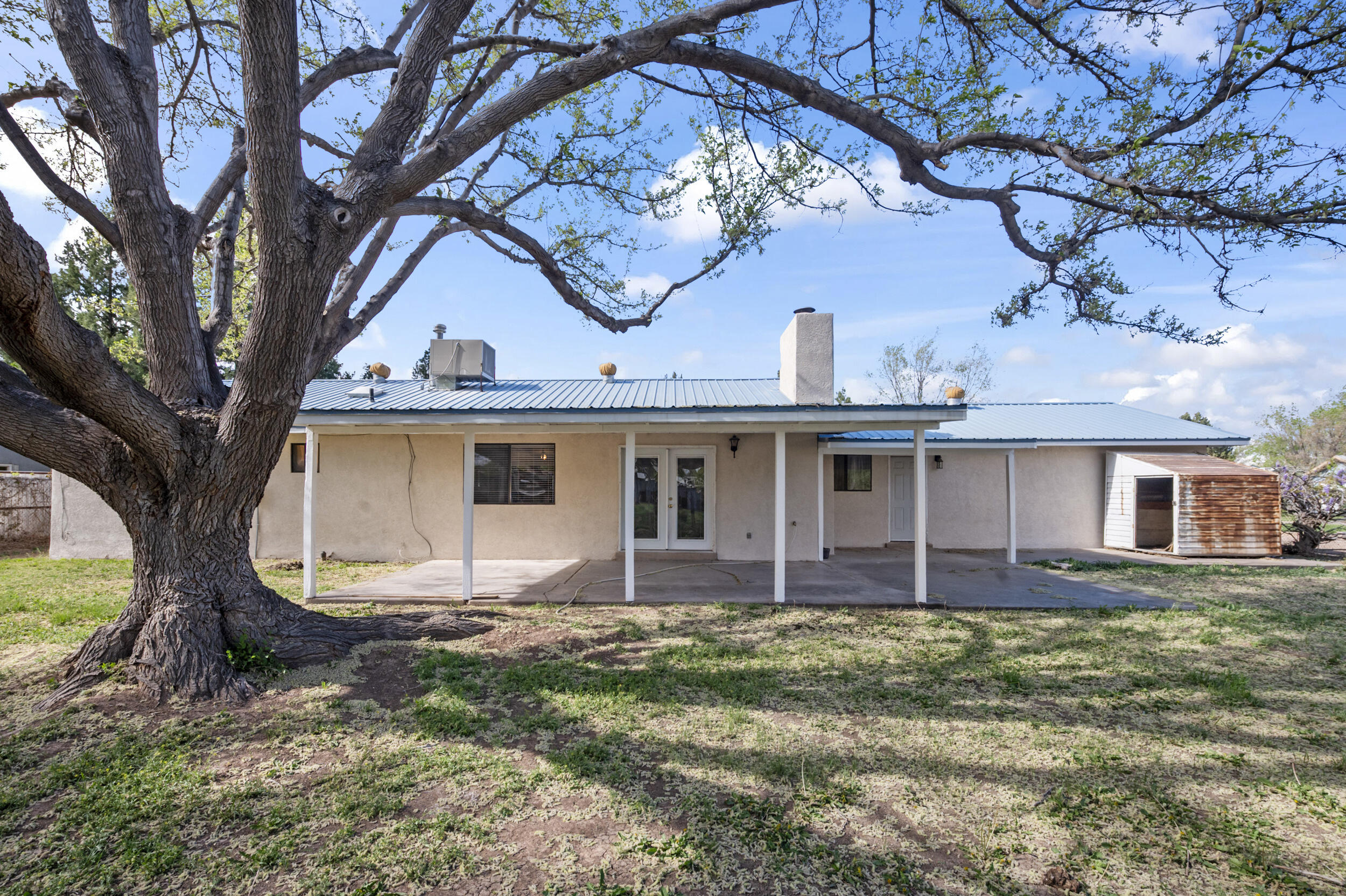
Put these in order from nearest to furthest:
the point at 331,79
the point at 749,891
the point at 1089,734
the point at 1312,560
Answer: the point at 749,891 < the point at 1089,734 < the point at 331,79 < the point at 1312,560

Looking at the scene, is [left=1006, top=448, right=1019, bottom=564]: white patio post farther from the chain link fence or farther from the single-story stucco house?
the chain link fence

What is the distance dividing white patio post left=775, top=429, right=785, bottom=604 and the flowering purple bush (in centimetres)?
1211

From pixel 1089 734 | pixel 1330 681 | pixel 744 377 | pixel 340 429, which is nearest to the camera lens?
pixel 1089 734

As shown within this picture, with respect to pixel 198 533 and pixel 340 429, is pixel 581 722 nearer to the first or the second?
pixel 198 533

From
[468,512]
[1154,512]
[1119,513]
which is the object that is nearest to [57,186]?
[468,512]

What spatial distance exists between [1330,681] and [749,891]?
19.5 feet

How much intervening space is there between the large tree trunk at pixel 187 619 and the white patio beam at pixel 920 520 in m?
6.66

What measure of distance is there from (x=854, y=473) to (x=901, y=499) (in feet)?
4.01

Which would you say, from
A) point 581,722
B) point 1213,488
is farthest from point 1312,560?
point 581,722

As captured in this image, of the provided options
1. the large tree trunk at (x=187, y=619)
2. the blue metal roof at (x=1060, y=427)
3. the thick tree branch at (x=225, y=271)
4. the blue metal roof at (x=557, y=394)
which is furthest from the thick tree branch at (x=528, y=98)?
the blue metal roof at (x=1060, y=427)

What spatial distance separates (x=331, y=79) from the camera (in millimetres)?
6254

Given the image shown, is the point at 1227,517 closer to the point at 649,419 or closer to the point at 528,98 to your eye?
the point at 649,419

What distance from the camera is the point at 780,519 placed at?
757 centimetres

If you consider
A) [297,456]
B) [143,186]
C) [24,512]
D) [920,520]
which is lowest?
[24,512]
